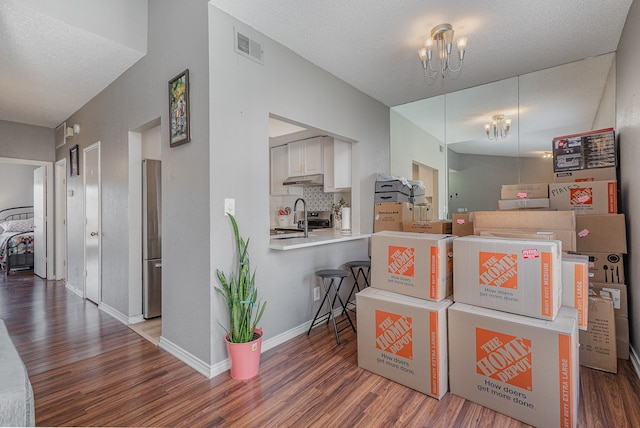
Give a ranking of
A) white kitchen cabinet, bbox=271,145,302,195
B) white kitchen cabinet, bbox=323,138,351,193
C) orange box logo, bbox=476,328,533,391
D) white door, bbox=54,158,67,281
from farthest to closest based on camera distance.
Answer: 1. white door, bbox=54,158,67,281
2. white kitchen cabinet, bbox=271,145,302,195
3. white kitchen cabinet, bbox=323,138,351,193
4. orange box logo, bbox=476,328,533,391

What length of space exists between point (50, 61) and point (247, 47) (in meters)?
2.10

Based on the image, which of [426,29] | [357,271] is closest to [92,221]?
[357,271]

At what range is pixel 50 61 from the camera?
2.91 metres

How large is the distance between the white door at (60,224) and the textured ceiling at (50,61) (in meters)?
1.18

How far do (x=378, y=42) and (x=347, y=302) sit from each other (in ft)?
8.34

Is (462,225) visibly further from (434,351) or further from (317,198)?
(317,198)

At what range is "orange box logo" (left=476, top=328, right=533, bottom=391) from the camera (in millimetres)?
1620

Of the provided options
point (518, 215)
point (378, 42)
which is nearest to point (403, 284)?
point (518, 215)

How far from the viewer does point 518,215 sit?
2350 millimetres

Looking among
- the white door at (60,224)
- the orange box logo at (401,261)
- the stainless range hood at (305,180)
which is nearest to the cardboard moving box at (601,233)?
the orange box logo at (401,261)

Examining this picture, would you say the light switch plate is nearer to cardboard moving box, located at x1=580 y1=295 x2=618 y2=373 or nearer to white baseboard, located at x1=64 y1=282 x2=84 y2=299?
cardboard moving box, located at x1=580 y1=295 x2=618 y2=373

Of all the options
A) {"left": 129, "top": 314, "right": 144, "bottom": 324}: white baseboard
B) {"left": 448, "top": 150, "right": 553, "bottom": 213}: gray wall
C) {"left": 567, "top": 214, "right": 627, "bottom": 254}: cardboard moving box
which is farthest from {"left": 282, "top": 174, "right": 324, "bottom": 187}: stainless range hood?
{"left": 567, "top": 214, "right": 627, "bottom": 254}: cardboard moving box

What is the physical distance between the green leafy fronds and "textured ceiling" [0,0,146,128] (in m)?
2.09

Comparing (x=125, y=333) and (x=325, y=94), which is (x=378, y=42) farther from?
(x=125, y=333)
